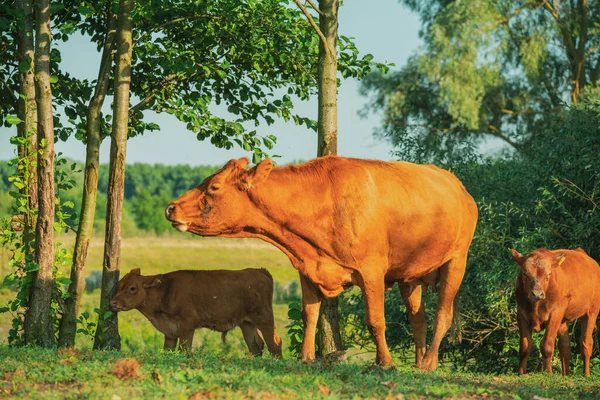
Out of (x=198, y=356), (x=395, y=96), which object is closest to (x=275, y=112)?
(x=198, y=356)

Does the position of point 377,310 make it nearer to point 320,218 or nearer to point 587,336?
point 320,218

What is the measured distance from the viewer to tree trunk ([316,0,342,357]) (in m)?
12.1

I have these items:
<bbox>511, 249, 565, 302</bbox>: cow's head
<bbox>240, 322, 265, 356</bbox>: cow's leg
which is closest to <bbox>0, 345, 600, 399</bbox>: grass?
<bbox>511, 249, 565, 302</bbox>: cow's head

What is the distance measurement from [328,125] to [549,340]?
447 centimetres

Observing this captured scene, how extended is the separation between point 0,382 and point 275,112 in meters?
9.01

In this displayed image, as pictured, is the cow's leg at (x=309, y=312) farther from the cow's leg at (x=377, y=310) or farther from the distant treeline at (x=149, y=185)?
the distant treeline at (x=149, y=185)

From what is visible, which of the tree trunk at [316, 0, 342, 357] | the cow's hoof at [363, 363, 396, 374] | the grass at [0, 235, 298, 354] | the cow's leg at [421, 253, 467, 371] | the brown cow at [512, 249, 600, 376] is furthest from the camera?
the grass at [0, 235, 298, 354]

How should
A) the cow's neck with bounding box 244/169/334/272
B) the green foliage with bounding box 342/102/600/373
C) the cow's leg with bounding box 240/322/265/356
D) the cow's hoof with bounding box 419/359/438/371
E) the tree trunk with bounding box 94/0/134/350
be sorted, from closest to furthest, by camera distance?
1. the cow's neck with bounding box 244/169/334/272
2. the cow's hoof with bounding box 419/359/438/371
3. the tree trunk with bounding box 94/0/134/350
4. the cow's leg with bounding box 240/322/265/356
5. the green foliage with bounding box 342/102/600/373

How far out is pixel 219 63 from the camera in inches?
601

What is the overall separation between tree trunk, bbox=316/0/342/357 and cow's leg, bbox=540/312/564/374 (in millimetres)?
3008

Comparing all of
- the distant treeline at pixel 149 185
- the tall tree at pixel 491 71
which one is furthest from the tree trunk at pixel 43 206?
the distant treeline at pixel 149 185

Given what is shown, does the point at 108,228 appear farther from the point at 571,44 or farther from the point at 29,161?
the point at 571,44

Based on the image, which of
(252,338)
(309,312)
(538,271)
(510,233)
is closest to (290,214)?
(309,312)

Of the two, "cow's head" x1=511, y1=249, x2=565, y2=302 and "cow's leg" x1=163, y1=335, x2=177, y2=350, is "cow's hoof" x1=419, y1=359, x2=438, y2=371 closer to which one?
"cow's head" x1=511, y1=249, x2=565, y2=302
